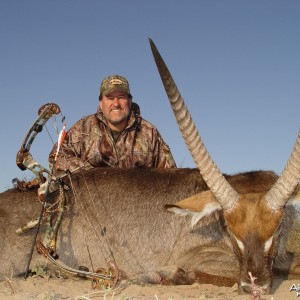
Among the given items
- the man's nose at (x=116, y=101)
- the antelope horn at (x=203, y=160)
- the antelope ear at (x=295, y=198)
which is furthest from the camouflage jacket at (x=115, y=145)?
the antelope ear at (x=295, y=198)

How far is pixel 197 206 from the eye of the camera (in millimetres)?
6289

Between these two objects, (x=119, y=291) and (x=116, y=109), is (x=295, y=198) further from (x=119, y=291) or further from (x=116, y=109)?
(x=116, y=109)

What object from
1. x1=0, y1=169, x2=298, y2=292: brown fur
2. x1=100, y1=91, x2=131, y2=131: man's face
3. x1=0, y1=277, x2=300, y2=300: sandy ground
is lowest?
x1=0, y1=277, x2=300, y2=300: sandy ground

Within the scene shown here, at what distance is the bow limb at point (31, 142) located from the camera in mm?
7586

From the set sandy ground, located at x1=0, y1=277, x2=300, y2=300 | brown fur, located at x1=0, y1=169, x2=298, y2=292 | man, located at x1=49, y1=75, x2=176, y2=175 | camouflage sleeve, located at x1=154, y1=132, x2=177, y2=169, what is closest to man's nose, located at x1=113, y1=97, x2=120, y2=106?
man, located at x1=49, y1=75, x2=176, y2=175

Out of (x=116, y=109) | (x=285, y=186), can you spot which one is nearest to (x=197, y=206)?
(x=285, y=186)

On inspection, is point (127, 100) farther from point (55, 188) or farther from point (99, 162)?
point (55, 188)

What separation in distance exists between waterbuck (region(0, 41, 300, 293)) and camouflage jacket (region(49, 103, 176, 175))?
4.03 feet

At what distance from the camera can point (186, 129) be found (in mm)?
5969

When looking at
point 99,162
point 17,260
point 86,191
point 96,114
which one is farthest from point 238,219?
point 96,114

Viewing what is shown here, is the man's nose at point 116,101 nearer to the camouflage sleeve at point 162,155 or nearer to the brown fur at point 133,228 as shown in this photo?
the camouflage sleeve at point 162,155

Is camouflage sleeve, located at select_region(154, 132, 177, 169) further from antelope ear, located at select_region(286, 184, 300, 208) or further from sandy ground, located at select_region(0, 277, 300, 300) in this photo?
antelope ear, located at select_region(286, 184, 300, 208)

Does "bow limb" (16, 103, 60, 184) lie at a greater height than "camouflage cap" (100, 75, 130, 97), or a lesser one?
lesser

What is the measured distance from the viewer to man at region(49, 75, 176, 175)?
9195 mm
